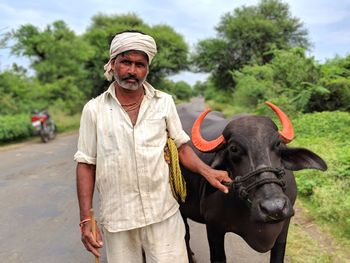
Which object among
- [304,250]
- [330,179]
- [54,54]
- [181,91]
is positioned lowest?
[304,250]

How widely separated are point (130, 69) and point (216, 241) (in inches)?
55.8

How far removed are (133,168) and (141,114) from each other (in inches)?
11.7

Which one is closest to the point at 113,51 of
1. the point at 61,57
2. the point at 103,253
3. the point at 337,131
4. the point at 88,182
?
the point at 88,182

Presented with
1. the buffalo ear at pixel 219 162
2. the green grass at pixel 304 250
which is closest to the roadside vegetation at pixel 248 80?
the green grass at pixel 304 250

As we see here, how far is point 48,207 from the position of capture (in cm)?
587

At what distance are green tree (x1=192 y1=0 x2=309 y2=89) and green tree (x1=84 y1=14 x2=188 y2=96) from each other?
440 centimetres

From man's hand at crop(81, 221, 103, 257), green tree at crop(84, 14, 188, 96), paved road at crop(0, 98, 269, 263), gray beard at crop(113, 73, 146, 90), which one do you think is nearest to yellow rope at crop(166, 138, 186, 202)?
gray beard at crop(113, 73, 146, 90)

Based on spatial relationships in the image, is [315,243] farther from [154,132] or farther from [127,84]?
[127,84]

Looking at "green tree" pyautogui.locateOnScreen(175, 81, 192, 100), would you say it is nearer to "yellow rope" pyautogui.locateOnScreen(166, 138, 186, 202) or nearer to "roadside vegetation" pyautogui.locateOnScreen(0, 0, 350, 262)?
"roadside vegetation" pyautogui.locateOnScreen(0, 0, 350, 262)

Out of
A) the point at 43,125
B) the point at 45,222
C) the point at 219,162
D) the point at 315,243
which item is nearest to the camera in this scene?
the point at 219,162

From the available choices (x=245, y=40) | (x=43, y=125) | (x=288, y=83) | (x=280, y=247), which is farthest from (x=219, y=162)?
(x=245, y=40)

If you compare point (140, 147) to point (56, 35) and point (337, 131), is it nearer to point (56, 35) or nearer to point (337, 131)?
point (337, 131)

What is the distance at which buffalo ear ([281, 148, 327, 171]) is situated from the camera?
262cm

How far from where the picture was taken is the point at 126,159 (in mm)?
2275
